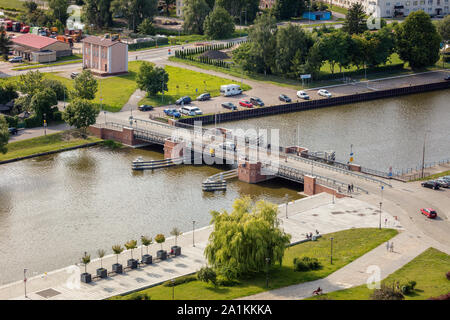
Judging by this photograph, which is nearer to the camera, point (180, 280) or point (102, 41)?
point (180, 280)

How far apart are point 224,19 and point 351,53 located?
34.4m

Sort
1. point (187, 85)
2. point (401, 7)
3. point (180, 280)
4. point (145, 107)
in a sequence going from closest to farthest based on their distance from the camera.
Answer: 1. point (180, 280)
2. point (145, 107)
3. point (187, 85)
4. point (401, 7)

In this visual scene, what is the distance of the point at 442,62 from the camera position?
516 feet

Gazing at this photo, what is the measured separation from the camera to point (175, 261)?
71.1 metres

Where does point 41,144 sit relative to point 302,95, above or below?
below

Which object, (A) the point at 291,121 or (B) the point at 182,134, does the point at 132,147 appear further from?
(A) the point at 291,121

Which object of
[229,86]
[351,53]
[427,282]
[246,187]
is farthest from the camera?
[351,53]

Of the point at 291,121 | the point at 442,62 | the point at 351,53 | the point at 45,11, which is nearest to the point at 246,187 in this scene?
the point at 291,121

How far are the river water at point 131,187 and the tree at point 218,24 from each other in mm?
45855

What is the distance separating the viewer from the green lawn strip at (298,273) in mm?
63969

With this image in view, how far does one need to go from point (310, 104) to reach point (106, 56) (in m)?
37.8

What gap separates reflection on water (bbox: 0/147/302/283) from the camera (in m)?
76.8

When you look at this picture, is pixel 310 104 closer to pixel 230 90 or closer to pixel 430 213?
pixel 230 90

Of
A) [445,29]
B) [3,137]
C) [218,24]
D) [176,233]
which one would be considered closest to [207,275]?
[176,233]
